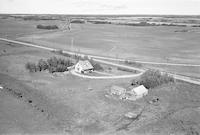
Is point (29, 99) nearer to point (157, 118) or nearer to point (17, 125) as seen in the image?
point (17, 125)

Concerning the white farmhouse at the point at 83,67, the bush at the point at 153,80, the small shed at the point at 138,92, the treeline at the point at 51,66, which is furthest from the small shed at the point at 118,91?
the treeline at the point at 51,66

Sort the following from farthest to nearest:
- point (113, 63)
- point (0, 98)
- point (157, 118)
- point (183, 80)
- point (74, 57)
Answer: point (74, 57) → point (113, 63) → point (183, 80) → point (0, 98) → point (157, 118)

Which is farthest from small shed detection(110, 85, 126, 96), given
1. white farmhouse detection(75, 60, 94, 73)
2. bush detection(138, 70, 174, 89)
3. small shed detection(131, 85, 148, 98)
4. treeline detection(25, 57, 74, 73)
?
treeline detection(25, 57, 74, 73)

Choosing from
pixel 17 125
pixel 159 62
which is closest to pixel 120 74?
pixel 159 62

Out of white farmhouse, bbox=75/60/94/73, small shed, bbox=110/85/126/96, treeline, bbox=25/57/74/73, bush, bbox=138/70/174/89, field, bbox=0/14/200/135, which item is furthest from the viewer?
treeline, bbox=25/57/74/73

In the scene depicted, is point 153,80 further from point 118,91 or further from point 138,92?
point 118,91

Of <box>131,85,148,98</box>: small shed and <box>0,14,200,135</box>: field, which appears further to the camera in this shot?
<box>131,85,148,98</box>: small shed

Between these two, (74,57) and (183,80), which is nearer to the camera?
(183,80)

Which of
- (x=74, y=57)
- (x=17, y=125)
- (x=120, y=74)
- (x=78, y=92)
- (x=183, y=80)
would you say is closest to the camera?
(x=17, y=125)

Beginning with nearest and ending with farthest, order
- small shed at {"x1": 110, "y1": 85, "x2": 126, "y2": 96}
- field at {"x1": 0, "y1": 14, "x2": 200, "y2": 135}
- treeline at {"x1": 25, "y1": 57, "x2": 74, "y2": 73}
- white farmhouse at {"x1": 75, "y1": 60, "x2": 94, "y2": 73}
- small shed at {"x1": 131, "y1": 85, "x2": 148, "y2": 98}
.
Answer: field at {"x1": 0, "y1": 14, "x2": 200, "y2": 135}, small shed at {"x1": 131, "y1": 85, "x2": 148, "y2": 98}, small shed at {"x1": 110, "y1": 85, "x2": 126, "y2": 96}, white farmhouse at {"x1": 75, "y1": 60, "x2": 94, "y2": 73}, treeline at {"x1": 25, "y1": 57, "x2": 74, "y2": 73}

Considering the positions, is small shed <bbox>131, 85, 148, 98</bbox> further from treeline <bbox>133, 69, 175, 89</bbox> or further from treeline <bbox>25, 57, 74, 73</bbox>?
treeline <bbox>25, 57, 74, 73</bbox>

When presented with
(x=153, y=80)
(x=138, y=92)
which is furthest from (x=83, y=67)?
(x=138, y=92)
